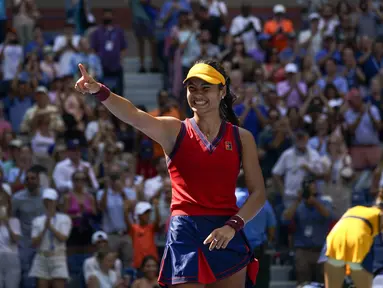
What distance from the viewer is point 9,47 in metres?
15.2

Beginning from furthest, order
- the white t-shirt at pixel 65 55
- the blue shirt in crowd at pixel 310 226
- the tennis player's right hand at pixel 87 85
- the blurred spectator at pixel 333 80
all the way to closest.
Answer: the blurred spectator at pixel 333 80 < the white t-shirt at pixel 65 55 < the blue shirt in crowd at pixel 310 226 < the tennis player's right hand at pixel 87 85

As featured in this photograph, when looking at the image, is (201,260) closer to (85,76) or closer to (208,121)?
(208,121)

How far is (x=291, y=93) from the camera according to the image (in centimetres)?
1468

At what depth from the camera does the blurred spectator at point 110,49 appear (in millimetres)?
15508

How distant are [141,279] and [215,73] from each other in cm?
542

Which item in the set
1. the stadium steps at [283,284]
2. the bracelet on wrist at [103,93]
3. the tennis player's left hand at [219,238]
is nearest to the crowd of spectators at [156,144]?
the stadium steps at [283,284]

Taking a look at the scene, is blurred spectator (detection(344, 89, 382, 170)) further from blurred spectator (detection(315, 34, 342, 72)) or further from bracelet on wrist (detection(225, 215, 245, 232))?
bracelet on wrist (detection(225, 215, 245, 232))

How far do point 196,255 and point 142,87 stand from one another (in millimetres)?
12064

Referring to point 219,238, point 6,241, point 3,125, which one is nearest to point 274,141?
point 3,125

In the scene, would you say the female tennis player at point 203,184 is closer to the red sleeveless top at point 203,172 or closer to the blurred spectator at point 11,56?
the red sleeveless top at point 203,172

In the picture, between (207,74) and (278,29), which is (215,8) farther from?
(207,74)

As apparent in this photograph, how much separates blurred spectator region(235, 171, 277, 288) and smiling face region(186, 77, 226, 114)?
2586 mm

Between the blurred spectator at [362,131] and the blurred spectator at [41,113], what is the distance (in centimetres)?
390

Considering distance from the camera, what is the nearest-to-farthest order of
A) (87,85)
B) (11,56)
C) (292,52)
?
1. (87,85)
2. (11,56)
3. (292,52)
